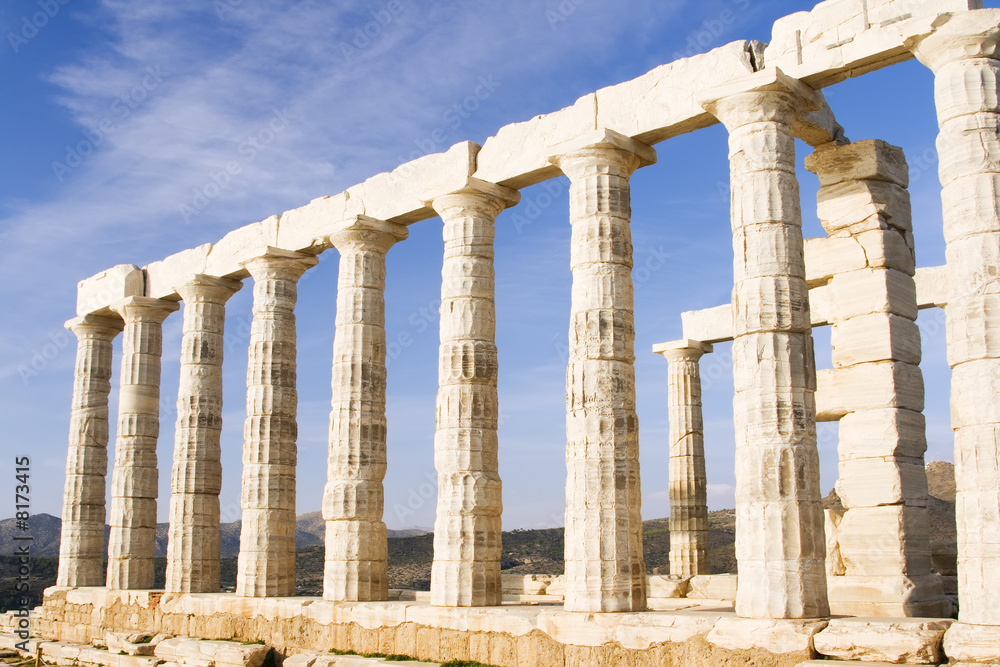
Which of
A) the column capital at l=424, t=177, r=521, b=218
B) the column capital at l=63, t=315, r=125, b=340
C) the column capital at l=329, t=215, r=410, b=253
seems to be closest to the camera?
the column capital at l=424, t=177, r=521, b=218

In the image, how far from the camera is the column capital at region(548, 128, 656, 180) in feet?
55.3

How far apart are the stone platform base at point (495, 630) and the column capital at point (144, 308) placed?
270 inches

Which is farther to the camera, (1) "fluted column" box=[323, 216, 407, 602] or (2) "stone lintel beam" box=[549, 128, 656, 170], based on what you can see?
(1) "fluted column" box=[323, 216, 407, 602]

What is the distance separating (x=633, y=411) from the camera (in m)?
16.6

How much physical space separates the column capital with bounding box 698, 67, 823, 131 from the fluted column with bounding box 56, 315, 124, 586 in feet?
63.2

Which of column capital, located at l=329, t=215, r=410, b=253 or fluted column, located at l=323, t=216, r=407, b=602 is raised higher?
column capital, located at l=329, t=215, r=410, b=253

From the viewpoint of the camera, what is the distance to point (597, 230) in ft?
55.4

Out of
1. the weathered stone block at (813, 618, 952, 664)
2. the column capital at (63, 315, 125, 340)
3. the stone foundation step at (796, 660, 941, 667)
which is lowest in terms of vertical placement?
the stone foundation step at (796, 660, 941, 667)

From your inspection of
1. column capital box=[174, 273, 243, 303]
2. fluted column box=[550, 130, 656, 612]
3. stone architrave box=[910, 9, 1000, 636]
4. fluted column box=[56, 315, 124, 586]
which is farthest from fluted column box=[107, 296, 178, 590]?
stone architrave box=[910, 9, 1000, 636]

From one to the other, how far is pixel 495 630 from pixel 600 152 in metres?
7.95

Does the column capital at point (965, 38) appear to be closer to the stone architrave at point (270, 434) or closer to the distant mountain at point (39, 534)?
the stone architrave at point (270, 434)

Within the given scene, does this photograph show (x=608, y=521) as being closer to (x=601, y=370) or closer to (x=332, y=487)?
(x=601, y=370)

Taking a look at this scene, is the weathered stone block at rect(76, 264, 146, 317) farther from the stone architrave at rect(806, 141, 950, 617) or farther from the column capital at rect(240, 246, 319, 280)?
the stone architrave at rect(806, 141, 950, 617)

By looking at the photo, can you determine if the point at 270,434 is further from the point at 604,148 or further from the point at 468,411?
the point at 604,148
